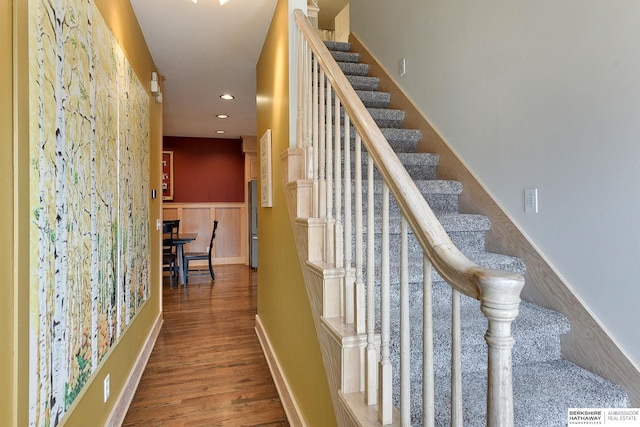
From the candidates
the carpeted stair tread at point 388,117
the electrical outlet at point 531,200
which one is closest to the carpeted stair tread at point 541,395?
the electrical outlet at point 531,200

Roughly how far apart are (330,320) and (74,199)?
44.4 inches

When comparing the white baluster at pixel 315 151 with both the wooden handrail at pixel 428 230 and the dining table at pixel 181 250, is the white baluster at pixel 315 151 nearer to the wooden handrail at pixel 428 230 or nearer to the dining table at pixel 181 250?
the wooden handrail at pixel 428 230

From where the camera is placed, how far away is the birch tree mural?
111 cm

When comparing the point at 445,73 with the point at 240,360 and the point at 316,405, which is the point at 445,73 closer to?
the point at 316,405

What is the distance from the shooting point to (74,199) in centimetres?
139

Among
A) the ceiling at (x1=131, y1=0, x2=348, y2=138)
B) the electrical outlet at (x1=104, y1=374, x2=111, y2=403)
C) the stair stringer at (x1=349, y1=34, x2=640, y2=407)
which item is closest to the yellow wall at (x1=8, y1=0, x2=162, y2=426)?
the electrical outlet at (x1=104, y1=374, x2=111, y2=403)

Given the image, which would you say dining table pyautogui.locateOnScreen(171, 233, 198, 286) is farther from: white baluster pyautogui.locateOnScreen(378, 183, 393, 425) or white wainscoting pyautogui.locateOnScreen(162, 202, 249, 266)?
white baluster pyautogui.locateOnScreen(378, 183, 393, 425)

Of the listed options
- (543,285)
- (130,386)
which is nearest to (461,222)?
(543,285)

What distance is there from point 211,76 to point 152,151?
3.78ft

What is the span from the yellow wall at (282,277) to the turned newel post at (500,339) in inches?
38.4

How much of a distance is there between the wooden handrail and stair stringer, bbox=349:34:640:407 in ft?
3.75

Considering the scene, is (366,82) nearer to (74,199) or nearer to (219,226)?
(74,199)

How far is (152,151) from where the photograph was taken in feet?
10.7

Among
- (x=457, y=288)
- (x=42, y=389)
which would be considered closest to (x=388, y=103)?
(x=457, y=288)
